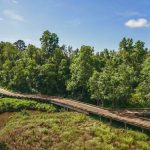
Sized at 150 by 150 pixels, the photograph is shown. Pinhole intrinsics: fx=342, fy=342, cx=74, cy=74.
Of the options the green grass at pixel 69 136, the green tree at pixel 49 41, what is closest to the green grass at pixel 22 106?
the green grass at pixel 69 136

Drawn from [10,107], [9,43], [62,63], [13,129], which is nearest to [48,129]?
[13,129]

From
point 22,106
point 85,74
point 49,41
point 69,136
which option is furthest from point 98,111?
point 49,41

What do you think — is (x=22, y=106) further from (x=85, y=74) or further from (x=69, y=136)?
(x=69, y=136)

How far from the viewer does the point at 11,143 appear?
4606 centimetres

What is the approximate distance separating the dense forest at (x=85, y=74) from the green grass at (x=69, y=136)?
14220 millimetres

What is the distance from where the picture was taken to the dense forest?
67250 mm

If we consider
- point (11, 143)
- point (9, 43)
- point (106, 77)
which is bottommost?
point (11, 143)

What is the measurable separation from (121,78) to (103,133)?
23021mm

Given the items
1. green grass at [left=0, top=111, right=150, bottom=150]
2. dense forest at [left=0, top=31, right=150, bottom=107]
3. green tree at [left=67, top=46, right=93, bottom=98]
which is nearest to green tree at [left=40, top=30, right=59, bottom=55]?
dense forest at [left=0, top=31, right=150, bottom=107]

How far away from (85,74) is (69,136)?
2918 centimetres

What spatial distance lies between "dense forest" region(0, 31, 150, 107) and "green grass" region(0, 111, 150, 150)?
1422 centimetres

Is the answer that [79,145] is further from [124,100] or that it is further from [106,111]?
[124,100]

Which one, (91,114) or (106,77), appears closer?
(91,114)

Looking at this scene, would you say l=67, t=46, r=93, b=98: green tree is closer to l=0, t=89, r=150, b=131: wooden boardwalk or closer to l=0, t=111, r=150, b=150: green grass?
l=0, t=89, r=150, b=131: wooden boardwalk
